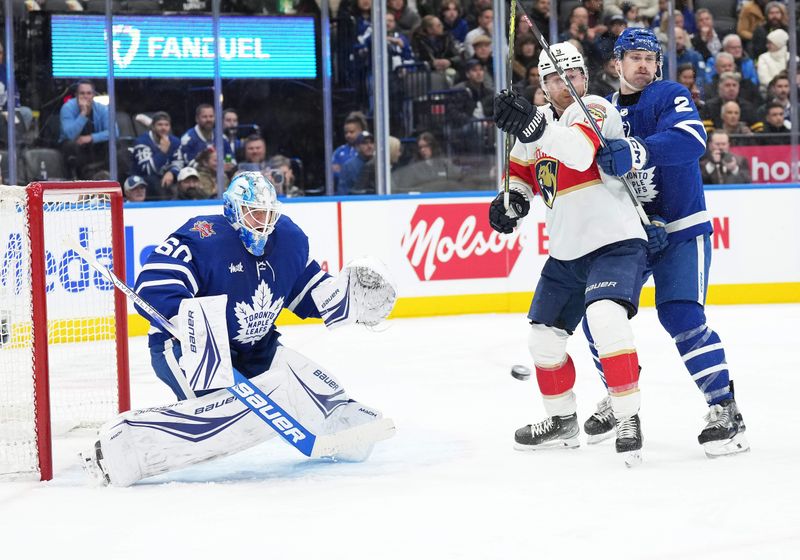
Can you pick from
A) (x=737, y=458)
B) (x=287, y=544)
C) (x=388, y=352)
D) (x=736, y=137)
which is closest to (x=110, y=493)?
(x=287, y=544)

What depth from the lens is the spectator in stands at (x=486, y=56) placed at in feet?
24.6

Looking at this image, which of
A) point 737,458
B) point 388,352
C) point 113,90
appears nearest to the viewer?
point 737,458

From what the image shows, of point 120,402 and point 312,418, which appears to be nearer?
point 312,418

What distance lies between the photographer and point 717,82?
25.8 feet

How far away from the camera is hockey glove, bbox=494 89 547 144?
2.87 meters

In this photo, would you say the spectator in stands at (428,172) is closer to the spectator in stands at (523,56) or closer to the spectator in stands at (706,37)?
the spectator in stands at (523,56)

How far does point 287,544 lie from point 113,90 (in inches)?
202

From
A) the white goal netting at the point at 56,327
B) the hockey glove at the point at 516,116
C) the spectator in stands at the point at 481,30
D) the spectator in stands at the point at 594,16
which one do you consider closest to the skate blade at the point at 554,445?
the hockey glove at the point at 516,116

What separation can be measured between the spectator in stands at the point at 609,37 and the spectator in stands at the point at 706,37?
491mm

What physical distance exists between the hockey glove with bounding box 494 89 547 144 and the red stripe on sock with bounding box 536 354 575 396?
27.3 inches

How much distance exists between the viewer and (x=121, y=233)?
3656 millimetres

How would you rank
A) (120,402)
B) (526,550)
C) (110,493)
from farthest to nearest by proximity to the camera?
(120,402), (110,493), (526,550)

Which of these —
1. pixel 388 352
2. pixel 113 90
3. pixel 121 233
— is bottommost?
pixel 388 352

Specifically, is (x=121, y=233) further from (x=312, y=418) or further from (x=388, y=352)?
(x=388, y=352)
